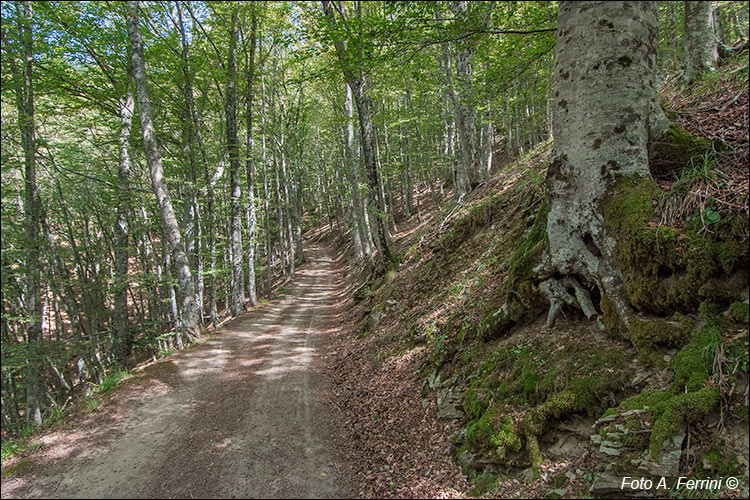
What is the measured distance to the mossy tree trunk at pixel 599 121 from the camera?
12.3ft

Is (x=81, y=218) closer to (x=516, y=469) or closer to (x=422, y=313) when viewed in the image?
(x=422, y=313)

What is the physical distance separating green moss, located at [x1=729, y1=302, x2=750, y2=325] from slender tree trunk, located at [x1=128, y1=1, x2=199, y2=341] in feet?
38.4

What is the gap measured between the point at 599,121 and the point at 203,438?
697 cm

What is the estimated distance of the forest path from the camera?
413cm

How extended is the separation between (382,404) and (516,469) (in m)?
2.81

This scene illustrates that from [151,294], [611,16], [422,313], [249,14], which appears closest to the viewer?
[611,16]

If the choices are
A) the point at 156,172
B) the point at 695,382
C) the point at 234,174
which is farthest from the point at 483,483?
the point at 234,174

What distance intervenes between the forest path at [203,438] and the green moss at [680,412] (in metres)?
3.26

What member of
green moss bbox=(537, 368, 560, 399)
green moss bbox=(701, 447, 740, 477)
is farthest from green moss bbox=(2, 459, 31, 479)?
green moss bbox=(701, 447, 740, 477)

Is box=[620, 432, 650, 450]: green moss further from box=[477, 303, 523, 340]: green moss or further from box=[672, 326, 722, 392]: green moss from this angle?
box=[477, 303, 523, 340]: green moss

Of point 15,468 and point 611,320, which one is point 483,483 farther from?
point 15,468

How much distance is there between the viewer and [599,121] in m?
3.85

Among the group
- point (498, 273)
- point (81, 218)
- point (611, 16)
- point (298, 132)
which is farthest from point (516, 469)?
point (298, 132)

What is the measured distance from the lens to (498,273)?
6.39 meters
